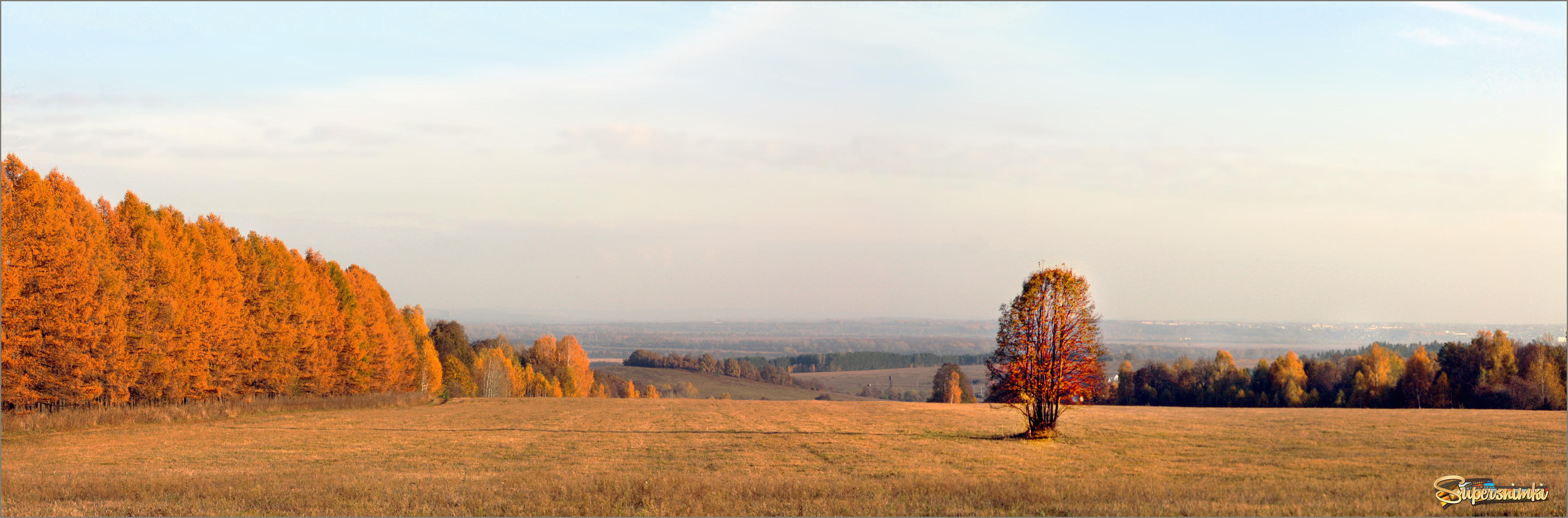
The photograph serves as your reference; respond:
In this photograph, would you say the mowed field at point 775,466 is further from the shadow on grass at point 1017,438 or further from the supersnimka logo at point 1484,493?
the shadow on grass at point 1017,438

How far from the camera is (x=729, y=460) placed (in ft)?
86.9

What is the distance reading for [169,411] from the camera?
43625 millimetres

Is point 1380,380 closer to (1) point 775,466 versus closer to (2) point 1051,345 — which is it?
(2) point 1051,345

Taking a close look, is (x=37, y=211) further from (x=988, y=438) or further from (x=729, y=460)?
(x=988, y=438)

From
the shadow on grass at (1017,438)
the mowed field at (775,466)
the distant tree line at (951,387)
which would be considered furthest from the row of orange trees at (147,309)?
the distant tree line at (951,387)

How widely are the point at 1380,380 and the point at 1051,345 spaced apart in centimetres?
7538

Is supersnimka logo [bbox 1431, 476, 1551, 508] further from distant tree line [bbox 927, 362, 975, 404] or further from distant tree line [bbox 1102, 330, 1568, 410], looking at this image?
distant tree line [bbox 927, 362, 975, 404]

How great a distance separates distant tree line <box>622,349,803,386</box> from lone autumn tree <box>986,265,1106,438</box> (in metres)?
138

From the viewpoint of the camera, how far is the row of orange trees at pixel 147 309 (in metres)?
35.4

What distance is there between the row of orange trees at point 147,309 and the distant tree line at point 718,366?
116836 millimetres

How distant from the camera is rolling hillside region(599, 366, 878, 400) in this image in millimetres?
146000

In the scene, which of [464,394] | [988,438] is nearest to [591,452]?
[988,438]

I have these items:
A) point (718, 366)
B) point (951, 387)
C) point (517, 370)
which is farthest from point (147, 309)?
point (718, 366)

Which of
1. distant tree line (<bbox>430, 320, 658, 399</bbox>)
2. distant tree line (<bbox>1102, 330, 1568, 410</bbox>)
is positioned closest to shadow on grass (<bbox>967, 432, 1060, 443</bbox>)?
distant tree line (<bbox>1102, 330, 1568, 410</bbox>)
